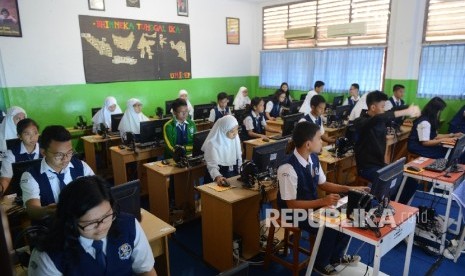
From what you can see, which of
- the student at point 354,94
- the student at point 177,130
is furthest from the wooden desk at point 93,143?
the student at point 354,94

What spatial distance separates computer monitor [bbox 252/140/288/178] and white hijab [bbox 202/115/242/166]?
20.9 inches

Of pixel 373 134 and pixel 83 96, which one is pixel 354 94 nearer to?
pixel 373 134

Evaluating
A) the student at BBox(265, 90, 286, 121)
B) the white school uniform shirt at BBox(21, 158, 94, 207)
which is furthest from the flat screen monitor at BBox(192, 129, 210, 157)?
the student at BBox(265, 90, 286, 121)

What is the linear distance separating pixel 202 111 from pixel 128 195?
431 centimetres

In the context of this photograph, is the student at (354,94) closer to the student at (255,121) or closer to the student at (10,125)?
the student at (255,121)

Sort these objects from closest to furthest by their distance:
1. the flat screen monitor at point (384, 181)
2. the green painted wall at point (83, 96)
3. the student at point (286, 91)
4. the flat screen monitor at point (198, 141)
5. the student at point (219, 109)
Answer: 1. the flat screen monitor at point (384, 181)
2. the flat screen monitor at point (198, 141)
3. the green painted wall at point (83, 96)
4. the student at point (219, 109)
5. the student at point (286, 91)

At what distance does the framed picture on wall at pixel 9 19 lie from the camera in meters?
5.34

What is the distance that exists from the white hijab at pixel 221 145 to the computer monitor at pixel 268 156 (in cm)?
53

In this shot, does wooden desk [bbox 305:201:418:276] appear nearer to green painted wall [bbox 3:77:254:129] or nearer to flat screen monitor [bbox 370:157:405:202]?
flat screen monitor [bbox 370:157:405:202]

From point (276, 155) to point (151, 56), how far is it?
5405mm

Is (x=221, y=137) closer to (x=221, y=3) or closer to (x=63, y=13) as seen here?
(x=63, y=13)

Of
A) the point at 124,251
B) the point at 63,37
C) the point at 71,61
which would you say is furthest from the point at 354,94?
the point at 124,251

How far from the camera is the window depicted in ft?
23.1

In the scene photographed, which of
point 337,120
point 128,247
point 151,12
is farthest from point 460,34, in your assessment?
point 128,247
